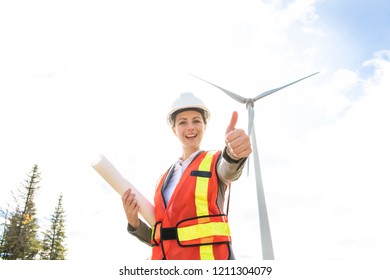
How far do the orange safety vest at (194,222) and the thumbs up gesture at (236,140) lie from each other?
0.67m

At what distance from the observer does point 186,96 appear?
485 centimetres

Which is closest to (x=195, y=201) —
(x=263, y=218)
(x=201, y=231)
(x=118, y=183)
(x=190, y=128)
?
(x=201, y=231)

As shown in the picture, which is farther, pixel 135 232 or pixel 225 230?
pixel 135 232

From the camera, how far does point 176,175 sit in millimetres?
4719

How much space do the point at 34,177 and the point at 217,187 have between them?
157ft

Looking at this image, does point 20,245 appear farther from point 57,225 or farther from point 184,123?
point 184,123

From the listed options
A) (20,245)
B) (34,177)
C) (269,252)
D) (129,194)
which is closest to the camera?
(129,194)

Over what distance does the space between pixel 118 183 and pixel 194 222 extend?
3.97 ft

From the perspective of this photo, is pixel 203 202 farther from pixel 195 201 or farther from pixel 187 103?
pixel 187 103

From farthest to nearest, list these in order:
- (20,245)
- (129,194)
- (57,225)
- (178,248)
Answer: (57,225)
(20,245)
(129,194)
(178,248)

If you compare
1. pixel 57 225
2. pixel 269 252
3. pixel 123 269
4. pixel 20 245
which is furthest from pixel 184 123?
pixel 57 225

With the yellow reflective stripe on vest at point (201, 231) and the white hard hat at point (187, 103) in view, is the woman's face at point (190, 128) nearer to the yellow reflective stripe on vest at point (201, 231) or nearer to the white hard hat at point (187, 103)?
the white hard hat at point (187, 103)

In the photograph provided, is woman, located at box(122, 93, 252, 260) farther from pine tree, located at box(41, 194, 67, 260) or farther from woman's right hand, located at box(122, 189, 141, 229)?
pine tree, located at box(41, 194, 67, 260)

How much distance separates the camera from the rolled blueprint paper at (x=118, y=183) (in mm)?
4586
